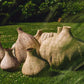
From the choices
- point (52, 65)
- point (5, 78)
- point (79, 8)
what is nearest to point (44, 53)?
point (52, 65)

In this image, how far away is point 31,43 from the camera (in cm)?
295

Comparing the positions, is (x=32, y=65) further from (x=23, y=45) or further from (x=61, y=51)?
(x=23, y=45)

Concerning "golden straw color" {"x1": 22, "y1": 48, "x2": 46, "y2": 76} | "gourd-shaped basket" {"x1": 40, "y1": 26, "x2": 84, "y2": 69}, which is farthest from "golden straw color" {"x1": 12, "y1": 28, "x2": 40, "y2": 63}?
"golden straw color" {"x1": 22, "y1": 48, "x2": 46, "y2": 76}

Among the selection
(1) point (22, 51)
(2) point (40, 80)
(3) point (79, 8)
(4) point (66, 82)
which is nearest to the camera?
(3) point (79, 8)

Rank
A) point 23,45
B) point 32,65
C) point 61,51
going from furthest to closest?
point 23,45 < point 61,51 < point 32,65

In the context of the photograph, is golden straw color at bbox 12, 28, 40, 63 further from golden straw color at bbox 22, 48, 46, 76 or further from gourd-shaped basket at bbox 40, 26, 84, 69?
golden straw color at bbox 22, 48, 46, 76

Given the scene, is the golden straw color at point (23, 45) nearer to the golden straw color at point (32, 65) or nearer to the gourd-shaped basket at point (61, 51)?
the gourd-shaped basket at point (61, 51)

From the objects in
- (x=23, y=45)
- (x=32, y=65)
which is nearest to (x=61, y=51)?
(x=32, y=65)

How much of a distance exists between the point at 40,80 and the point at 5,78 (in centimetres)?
48

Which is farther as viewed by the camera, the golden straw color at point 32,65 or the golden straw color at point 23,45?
the golden straw color at point 23,45

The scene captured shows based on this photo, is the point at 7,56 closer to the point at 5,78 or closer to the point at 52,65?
the point at 5,78

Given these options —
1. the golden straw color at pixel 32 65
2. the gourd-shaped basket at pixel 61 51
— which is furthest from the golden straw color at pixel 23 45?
the golden straw color at pixel 32 65

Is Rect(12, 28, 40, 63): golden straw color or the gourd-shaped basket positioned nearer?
the gourd-shaped basket

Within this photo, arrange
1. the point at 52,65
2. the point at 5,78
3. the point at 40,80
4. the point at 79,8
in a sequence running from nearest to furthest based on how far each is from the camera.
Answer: the point at 79,8
the point at 40,80
the point at 5,78
the point at 52,65
